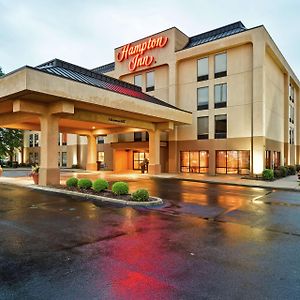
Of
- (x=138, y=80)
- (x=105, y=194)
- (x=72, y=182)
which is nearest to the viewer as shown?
(x=105, y=194)

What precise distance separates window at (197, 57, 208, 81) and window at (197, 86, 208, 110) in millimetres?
1274

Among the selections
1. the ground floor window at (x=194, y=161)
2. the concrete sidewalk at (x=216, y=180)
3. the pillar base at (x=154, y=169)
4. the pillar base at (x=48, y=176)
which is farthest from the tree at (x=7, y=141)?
the ground floor window at (x=194, y=161)

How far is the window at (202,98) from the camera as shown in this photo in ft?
101

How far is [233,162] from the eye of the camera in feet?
95.6

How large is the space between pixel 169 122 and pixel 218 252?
74.6 feet

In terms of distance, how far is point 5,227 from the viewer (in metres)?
8.27

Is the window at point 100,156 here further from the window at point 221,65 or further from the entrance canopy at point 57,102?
the window at point 221,65

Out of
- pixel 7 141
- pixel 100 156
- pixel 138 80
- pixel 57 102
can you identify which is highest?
pixel 138 80

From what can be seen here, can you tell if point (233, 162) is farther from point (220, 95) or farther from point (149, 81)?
point (149, 81)

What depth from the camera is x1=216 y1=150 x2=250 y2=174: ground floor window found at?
28.2 meters

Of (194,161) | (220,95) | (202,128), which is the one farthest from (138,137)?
(220,95)

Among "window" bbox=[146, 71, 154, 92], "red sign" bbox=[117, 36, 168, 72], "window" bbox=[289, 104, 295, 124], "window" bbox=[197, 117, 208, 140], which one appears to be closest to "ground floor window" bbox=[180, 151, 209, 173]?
"window" bbox=[197, 117, 208, 140]

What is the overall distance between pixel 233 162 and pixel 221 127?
4.14 meters

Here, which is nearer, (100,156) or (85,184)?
(85,184)
